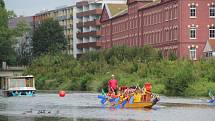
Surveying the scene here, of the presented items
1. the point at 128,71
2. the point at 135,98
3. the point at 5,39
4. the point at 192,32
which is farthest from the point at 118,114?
the point at 5,39

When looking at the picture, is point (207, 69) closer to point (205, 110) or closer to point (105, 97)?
point (105, 97)

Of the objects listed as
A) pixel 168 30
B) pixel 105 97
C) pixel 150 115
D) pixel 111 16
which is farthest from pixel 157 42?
pixel 150 115

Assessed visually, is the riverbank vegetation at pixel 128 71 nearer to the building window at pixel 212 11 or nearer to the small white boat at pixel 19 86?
the building window at pixel 212 11

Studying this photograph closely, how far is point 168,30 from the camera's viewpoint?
140250mm

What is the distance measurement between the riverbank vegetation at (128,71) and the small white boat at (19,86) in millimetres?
12322

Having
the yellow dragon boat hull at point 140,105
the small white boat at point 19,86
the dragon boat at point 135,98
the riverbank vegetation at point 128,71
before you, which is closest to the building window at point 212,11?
the riverbank vegetation at point 128,71

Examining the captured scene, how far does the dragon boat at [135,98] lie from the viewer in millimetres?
64375

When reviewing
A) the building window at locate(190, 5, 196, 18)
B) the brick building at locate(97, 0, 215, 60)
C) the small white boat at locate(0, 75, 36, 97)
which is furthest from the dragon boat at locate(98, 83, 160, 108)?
the building window at locate(190, 5, 196, 18)

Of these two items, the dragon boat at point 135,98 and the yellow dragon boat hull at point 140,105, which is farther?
the yellow dragon boat hull at point 140,105

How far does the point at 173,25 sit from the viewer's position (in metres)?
137

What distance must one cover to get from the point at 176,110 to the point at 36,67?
90835 mm

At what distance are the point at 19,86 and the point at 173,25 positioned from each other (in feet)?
135

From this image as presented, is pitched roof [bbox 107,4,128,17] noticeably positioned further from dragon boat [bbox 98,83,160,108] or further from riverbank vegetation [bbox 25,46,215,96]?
dragon boat [bbox 98,83,160,108]

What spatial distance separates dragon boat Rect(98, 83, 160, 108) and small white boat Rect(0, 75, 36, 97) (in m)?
30.6
